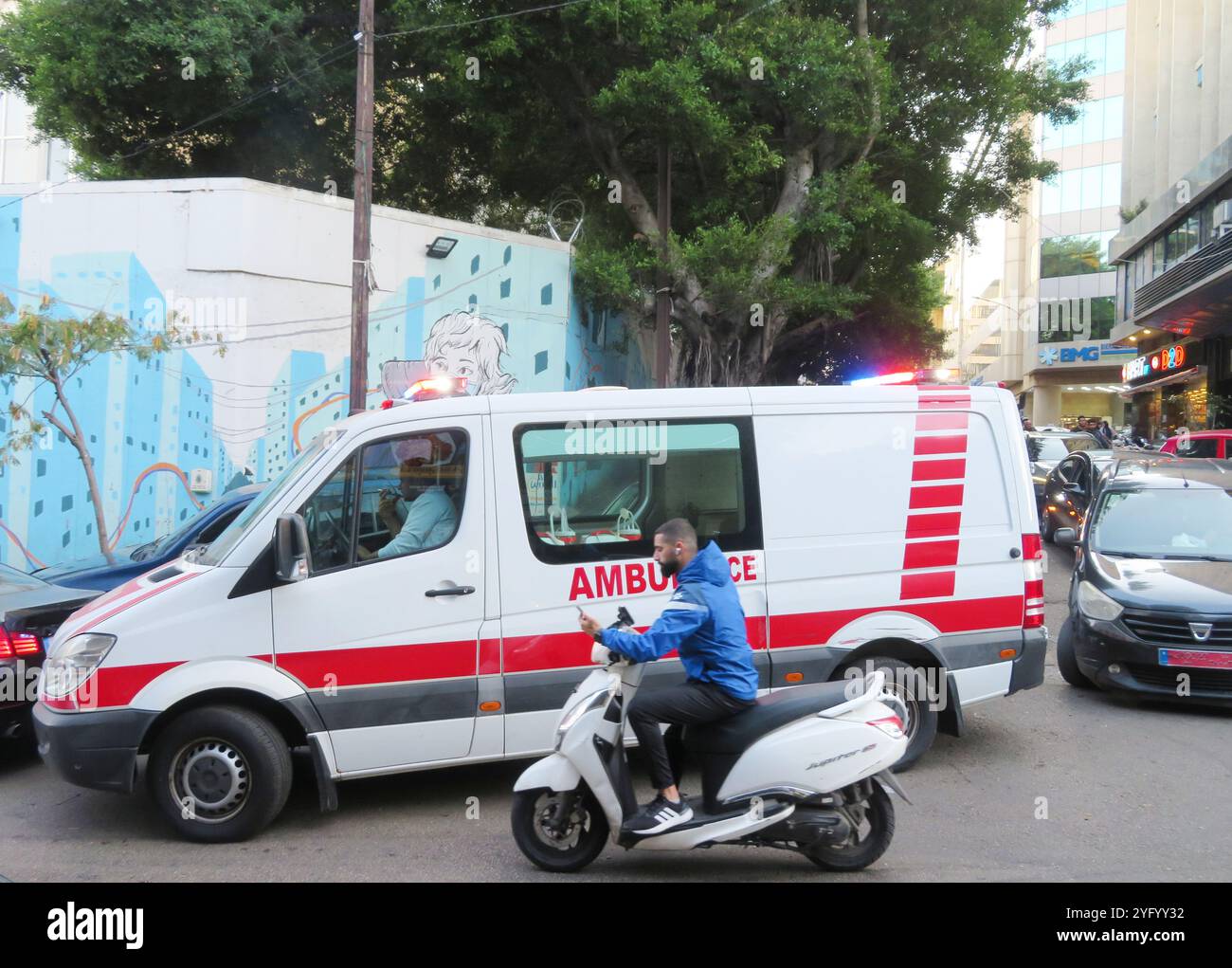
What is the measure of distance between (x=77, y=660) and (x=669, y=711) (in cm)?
291

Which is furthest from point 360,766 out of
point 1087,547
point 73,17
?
point 73,17

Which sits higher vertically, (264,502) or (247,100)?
(247,100)

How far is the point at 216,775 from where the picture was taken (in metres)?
5.19

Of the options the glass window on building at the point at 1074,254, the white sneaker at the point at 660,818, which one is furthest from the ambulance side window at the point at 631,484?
the glass window on building at the point at 1074,254

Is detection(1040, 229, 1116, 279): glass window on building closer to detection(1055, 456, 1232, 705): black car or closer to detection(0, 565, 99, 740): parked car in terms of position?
detection(1055, 456, 1232, 705): black car

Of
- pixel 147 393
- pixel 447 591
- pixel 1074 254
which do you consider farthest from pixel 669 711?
pixel 1074 254

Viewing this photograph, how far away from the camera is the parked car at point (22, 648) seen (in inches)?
250

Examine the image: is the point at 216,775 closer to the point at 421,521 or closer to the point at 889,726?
the point at 421,521

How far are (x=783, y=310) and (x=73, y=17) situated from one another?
12.6m

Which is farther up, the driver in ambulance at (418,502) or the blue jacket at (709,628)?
the driver in ambulance at (418,502)

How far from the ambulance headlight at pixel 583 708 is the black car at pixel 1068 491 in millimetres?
10293

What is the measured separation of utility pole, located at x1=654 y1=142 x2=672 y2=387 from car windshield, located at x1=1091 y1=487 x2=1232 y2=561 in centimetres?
904

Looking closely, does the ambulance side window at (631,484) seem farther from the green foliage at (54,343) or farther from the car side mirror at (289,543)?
the green foliage at (54,343)

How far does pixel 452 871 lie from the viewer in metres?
4.82
